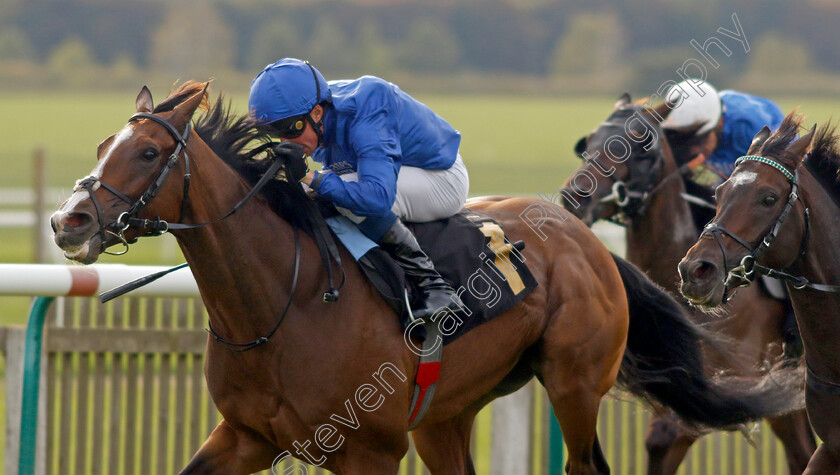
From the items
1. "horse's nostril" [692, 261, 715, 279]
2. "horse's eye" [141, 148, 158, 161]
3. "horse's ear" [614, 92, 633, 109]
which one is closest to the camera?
"horse's eye" [141, 148, 158, 161]

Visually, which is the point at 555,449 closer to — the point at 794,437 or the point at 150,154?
the point at 794,437

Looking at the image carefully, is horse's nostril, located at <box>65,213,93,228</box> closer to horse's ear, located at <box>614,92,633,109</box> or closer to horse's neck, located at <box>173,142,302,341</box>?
horse's neck, located at <box>173,142,302,341</box>

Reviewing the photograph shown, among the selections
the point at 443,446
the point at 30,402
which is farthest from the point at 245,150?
the point at 443,446

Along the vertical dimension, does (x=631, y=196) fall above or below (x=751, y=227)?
below

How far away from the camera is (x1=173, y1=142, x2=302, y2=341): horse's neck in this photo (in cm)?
308

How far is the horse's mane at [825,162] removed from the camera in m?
3.45

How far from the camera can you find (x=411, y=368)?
3400 millimetres

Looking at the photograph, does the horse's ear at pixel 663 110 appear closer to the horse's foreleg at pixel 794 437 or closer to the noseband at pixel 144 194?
the horse's foreleg at pixel 794 437

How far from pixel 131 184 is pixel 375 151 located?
2.64 feet

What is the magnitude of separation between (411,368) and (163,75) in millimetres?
44962

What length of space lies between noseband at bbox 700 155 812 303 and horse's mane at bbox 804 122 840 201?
16 cm

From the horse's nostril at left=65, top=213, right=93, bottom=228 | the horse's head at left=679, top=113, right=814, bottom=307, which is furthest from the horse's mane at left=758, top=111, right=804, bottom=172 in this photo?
the horse's nostril at left=65, top=213, right=93, bottom=228

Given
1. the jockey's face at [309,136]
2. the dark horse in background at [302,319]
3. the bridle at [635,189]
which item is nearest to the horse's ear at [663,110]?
the bridle at [635,189]

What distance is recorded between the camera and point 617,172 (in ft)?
16.6
